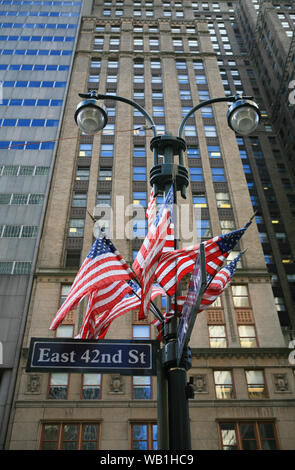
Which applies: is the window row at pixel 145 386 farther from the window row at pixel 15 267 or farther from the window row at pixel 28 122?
the window row at pixel 28 122

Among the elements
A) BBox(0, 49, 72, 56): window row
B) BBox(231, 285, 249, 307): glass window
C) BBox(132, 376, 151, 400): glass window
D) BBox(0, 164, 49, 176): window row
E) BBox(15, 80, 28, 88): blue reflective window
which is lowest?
BBox(132, 376, 151, 400): glass window

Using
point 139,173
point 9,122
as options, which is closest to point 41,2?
point 9,122

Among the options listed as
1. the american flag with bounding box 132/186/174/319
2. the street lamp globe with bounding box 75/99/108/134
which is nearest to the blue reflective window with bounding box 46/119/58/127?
the street lamp globe with bounding box 75/99/108/134

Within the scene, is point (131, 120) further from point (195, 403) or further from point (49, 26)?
point (195, 403)

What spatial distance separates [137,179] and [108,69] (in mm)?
25636

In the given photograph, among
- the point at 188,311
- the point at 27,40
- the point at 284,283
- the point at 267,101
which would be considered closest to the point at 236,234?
the point at 188,311

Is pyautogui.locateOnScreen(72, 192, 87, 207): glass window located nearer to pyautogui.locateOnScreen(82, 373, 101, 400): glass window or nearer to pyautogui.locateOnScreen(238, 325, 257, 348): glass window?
pyautogui.locateOnScreen(82, 373, 101, 400): glass window

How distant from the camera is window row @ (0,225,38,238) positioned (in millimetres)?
36594

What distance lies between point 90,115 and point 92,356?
6.01 m

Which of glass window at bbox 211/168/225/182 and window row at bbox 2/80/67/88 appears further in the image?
window row at bbox 2/80/67/88

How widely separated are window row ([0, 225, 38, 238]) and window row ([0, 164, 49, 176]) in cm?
712

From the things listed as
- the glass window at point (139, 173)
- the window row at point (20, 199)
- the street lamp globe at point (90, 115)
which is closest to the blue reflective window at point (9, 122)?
the window row at point (20, 199)

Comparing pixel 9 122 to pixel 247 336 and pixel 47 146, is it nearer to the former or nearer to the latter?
pixel 47 146

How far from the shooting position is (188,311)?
5391 millimetres
